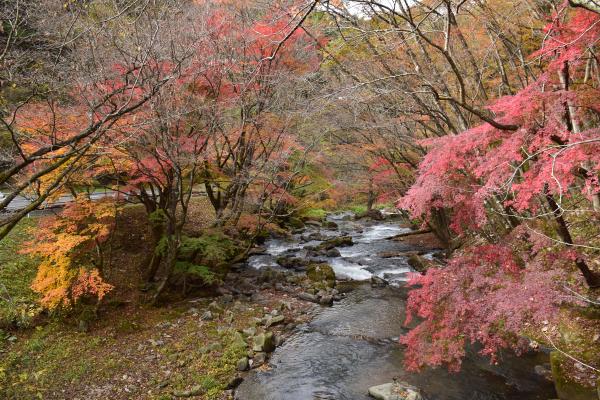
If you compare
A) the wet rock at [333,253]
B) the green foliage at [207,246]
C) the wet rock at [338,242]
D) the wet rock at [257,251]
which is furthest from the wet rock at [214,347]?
the wet rock at [338,242]

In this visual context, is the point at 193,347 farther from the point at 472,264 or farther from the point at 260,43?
the point at 260,43

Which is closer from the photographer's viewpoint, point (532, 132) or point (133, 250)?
point (532, 132)

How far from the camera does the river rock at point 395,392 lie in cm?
660

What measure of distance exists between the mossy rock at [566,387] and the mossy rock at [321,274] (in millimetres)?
6994

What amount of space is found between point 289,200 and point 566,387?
1045cm

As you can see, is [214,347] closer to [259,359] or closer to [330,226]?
[259,359]

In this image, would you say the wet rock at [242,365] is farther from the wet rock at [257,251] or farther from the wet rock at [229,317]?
the wet rock at [257,251]

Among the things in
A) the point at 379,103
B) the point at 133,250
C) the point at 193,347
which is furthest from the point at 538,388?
the point at 133,250

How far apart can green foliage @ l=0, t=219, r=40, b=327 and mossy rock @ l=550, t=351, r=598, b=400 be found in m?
10.2

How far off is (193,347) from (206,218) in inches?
375

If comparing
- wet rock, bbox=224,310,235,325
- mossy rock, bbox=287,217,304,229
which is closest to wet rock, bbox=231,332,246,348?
wet rock, bbox=224,310,235,325

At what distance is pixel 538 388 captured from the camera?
680cm

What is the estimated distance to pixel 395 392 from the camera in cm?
671

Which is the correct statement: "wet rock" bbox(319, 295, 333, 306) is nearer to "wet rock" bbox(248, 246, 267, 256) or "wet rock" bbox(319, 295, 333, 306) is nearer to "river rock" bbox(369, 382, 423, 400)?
"river rock" bbox(369, 382, 423, 400)
